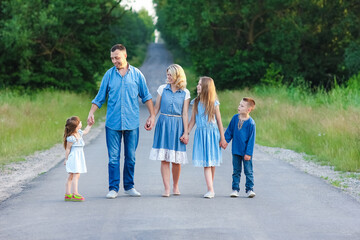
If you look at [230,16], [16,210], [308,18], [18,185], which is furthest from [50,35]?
[16,210]

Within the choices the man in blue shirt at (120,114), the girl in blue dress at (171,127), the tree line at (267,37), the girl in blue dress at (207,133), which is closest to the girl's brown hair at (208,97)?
the girl in blue dress at (207,133)

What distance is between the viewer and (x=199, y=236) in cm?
648

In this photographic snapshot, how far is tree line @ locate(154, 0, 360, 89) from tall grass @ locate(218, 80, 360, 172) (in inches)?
567

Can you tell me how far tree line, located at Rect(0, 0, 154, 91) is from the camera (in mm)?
32906

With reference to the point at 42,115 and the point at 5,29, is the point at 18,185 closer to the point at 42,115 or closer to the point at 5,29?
the point at 42,115

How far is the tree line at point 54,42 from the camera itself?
32.9 meters

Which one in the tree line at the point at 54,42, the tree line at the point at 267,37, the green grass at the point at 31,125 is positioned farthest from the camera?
the tree line at the point at 267,37

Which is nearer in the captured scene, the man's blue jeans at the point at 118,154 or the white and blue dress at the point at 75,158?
the white and blue dress at the point at 75,158

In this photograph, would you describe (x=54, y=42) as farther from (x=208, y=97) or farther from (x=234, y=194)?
(x=234, y=194)

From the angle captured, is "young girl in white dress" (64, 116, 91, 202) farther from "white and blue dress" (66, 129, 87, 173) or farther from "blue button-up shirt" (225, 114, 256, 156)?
"blue button-up shirt" (225, 114, 256, 156)

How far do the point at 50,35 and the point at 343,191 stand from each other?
27656 millimetres

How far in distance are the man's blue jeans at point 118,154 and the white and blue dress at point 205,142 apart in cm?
86

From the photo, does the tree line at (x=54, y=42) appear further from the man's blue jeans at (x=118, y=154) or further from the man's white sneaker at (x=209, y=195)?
the man's white sneaker at (x=209, y=195)

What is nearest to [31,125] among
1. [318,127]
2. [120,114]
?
[318,127]
